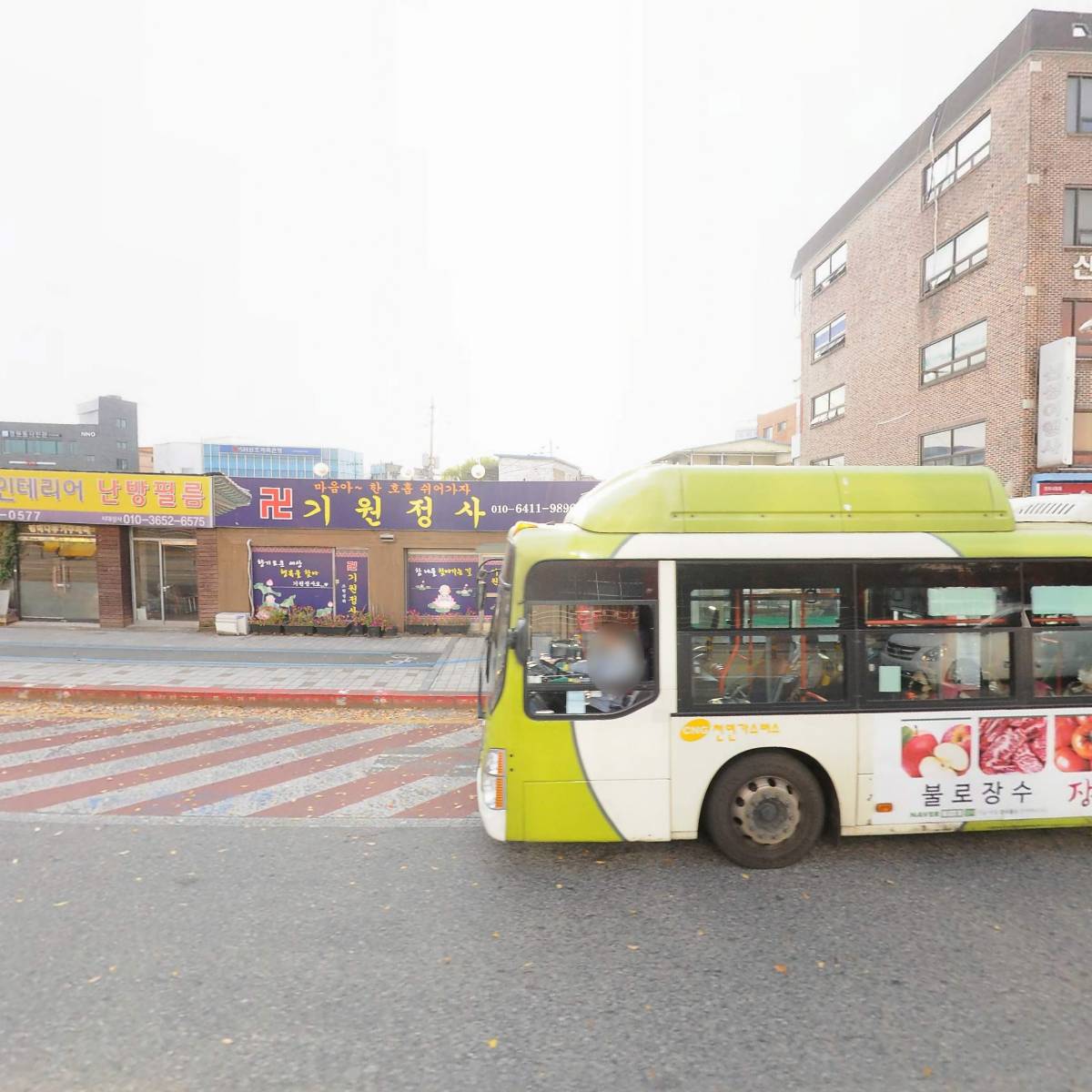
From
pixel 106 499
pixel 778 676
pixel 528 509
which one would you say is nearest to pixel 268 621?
pixel 106 499

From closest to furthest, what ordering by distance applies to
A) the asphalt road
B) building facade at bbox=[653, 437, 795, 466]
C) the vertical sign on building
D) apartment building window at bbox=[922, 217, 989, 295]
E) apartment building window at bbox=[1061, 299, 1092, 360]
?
the asphalt road < the vertical sign on building < apartment building window at bbox=[1061, 299, 1092, 360] < apartment building window at bbox=[922, 217, 989, 295] < building facade at bbox=[653, 437, 795, 466]

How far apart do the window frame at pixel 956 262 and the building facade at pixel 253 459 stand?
389 ft

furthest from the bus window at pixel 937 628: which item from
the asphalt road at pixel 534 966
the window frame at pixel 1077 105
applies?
the window frame at pixel 1077 105

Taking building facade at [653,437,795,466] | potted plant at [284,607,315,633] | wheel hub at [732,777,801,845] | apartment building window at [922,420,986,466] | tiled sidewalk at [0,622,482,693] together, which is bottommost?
tiled sidewalk at [0,622,482,693]

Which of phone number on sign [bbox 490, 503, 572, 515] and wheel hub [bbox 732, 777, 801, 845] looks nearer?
wheel hub [bbox 732, 777, 801, 845]

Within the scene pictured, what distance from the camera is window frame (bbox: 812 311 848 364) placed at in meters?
25.8

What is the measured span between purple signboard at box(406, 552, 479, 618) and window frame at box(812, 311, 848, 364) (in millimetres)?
18880

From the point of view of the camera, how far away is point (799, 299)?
29.8 metres

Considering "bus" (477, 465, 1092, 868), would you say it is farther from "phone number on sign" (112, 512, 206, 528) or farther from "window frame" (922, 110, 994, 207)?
"window frame" (922, 110, 994, 207)

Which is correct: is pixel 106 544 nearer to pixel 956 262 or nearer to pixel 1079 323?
pixel 956 262

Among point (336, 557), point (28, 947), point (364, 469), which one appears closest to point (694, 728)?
point (28, 947)

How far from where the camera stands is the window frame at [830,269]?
25.6 m

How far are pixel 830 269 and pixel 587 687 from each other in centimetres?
2819

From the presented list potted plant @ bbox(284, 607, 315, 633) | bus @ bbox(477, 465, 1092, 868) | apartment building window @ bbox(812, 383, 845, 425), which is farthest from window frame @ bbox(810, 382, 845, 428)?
bus @ bbox(477, 465, 1092, 868)
